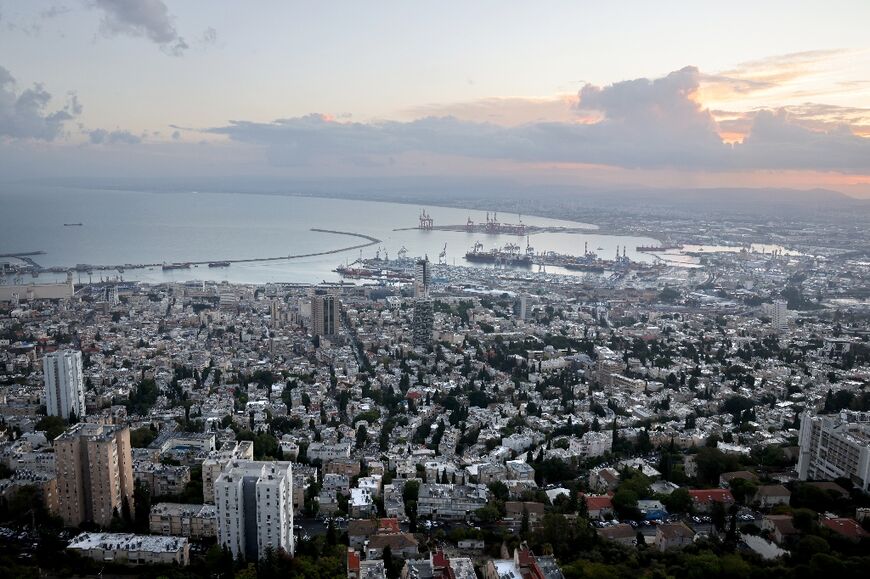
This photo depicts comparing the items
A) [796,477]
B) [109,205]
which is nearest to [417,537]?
[796,477]

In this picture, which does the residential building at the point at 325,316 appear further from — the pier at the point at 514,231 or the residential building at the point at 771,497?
the pier at the point at 514,231

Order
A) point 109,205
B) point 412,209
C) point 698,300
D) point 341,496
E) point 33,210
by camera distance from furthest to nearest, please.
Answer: point 412,209 → point 109,205 → point 33,210 → point 698,300 → point 341,496

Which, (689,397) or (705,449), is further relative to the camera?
(689,397)

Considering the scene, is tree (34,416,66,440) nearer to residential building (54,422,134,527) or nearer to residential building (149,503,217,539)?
residential building (54,422,134,527)

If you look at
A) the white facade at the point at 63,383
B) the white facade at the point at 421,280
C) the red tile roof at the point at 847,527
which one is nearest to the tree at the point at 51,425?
the white facade at the point at 63,383

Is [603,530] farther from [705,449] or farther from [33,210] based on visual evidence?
[33,210]

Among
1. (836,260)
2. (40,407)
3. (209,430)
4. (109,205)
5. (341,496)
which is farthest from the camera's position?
(109,205)
